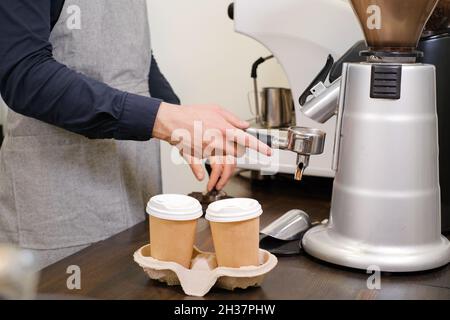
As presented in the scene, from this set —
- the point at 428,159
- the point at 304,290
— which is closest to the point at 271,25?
the point at 428,159

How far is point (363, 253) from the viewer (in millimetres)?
819

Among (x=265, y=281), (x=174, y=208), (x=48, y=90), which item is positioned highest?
(x=48, y=90)

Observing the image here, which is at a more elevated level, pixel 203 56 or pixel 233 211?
pixel 203 56

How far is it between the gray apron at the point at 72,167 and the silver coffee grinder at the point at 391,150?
1.47 ft

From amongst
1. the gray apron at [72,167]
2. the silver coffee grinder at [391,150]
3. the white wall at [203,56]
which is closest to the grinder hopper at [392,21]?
the silver coffee grinder at [391,150]

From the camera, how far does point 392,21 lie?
80cm

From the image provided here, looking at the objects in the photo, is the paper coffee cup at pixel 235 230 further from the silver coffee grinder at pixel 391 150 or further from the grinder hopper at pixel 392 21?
the grinder hopper at pixel 392 21

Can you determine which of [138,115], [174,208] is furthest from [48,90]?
[174,208]

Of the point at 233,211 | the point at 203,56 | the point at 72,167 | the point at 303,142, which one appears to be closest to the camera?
the point at 233,211

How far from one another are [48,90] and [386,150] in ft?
1.57

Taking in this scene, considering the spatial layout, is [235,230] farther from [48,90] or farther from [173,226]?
[48,90]

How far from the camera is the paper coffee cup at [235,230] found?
0.71m
